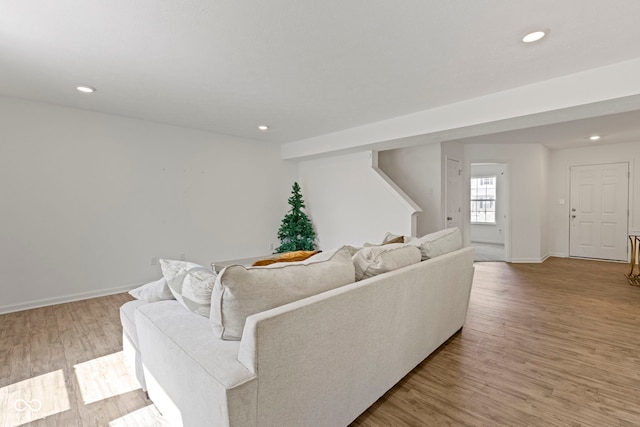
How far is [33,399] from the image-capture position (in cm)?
189

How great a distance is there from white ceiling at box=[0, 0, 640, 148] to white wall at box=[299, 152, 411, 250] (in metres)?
1.71

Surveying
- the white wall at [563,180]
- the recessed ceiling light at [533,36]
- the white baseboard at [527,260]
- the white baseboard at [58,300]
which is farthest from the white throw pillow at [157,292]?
the white wall at [563,180]

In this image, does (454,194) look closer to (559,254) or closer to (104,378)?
(559,254)

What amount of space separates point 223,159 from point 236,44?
3140 mm

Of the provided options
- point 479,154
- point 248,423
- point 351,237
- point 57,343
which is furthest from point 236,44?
point 479,154

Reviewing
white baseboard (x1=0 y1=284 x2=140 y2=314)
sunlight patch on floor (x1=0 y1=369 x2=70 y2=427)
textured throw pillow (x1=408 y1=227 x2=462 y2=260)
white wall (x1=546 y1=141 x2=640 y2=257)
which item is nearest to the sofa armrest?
sunlight patch on floor (x1=0 y1=369 x2=70 y2=427)

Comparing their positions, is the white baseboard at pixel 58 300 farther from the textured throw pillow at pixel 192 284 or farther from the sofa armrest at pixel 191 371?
the textured throw pillow at pixel 192 284

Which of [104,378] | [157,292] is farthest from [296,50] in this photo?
[104,378]

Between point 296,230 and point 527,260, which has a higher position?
point 296,230

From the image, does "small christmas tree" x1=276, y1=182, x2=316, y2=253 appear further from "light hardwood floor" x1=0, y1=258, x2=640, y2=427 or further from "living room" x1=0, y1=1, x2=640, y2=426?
"light hardwood floor" x1=0, y1=258, x2=640, y2=427

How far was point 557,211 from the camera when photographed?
6766mm

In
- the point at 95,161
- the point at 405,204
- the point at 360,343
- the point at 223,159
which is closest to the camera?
the point at 360,343

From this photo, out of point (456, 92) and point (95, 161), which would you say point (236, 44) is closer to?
point (456, 92)

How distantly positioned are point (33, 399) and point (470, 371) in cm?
289
